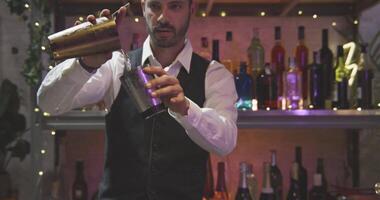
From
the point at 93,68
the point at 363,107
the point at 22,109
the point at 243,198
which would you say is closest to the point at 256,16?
the point at 363,107

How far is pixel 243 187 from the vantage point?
2264 millimetres

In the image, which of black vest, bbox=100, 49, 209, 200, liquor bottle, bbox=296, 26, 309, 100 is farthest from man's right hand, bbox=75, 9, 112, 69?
liquor bottle, bbox=296, 26, 309, 100

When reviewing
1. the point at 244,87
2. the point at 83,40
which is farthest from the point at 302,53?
the point at 83,40

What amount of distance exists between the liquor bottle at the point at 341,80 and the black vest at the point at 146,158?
783mm

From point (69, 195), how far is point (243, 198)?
26.3 inches

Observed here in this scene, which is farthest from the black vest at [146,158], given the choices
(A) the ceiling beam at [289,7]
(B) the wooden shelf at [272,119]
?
(A) the ceiling beam at [289,7]

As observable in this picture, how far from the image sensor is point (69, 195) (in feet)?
7.50

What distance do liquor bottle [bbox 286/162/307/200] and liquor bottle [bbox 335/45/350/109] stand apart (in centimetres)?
32

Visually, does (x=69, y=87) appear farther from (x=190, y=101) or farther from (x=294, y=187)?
(x=294, y=187)

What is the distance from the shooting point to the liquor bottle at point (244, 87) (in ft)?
6.92

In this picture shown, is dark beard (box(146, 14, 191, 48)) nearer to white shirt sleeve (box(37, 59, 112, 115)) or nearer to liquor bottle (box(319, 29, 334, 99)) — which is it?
white shirt sleeve (box(37, 59, 112, 115))

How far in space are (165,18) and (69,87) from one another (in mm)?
274

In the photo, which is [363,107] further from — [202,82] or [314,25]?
[202,82]

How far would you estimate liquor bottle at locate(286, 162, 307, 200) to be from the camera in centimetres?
229
